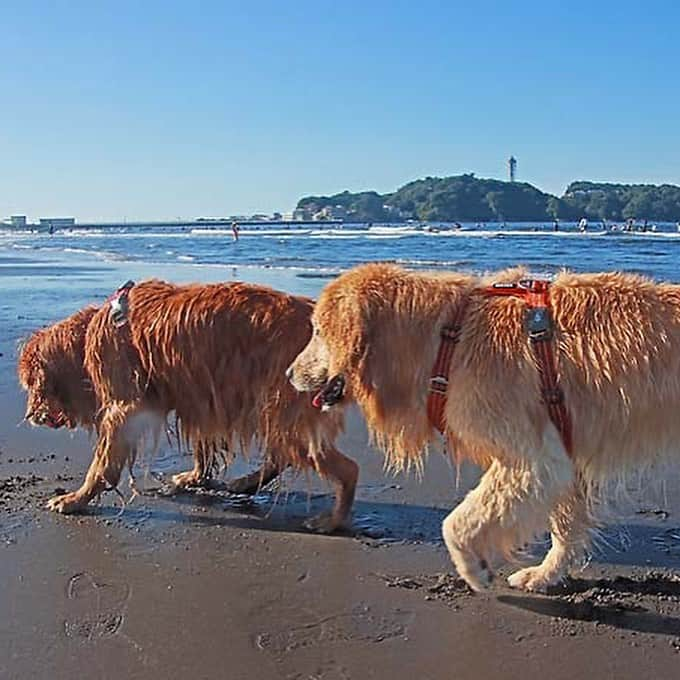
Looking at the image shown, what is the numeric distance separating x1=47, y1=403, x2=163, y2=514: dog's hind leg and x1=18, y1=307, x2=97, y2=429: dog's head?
0.41 metres

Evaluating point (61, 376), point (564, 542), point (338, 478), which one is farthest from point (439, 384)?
point (61, 376)

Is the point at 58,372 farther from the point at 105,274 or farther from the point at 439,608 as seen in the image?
the point at 105,274

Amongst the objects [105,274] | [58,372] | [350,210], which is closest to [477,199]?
[350,210]

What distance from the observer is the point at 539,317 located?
3371 millimetres

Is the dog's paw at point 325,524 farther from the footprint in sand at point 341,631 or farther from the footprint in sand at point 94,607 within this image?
the footprint in sand at point 94,607

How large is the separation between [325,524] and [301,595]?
2.83ft

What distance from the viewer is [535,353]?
333cm

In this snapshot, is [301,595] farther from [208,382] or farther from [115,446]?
[115,446]

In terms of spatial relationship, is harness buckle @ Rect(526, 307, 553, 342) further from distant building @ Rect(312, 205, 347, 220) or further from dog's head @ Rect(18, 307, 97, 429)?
distant building @ Rect(312, 205, 347, 220)

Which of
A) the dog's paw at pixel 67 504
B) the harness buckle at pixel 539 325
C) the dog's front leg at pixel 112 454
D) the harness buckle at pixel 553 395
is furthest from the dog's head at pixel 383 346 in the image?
the dog's paw at pixel 67 504

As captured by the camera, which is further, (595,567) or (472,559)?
(595,567)

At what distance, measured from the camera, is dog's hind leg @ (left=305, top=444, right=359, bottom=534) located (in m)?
4.50

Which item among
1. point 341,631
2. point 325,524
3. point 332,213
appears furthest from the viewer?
point 332,213

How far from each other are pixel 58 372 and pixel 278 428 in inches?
58.3
